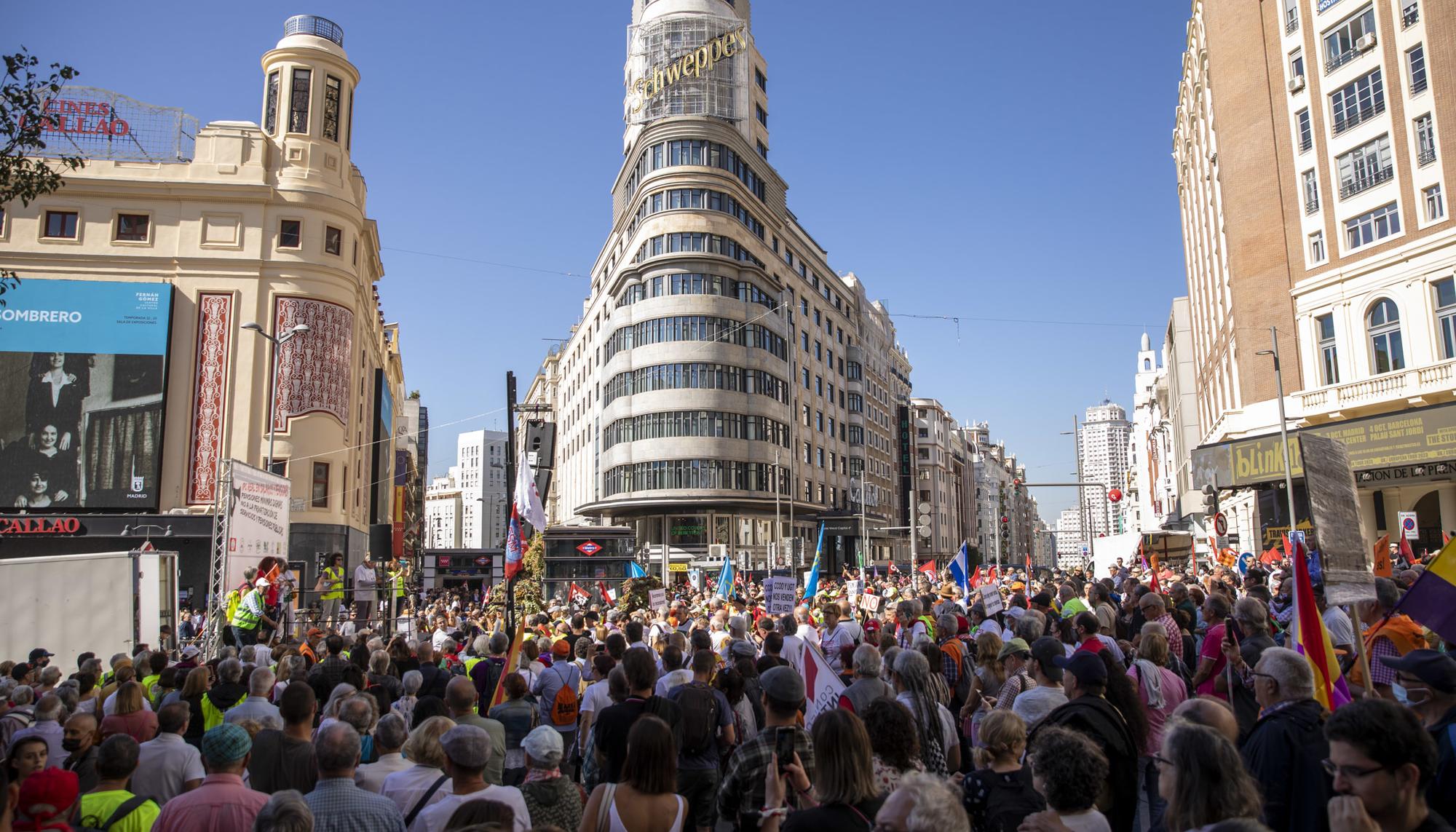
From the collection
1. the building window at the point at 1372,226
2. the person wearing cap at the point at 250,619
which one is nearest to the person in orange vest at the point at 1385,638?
the person wearing cap at the point at 250,619

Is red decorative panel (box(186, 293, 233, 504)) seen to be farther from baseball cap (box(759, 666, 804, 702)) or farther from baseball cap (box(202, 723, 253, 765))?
baseball cap (box(759, 666, 804, 702))

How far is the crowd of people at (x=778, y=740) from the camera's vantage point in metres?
3.66

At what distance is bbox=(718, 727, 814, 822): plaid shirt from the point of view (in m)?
5.32

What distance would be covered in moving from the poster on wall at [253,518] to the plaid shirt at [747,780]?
1355 cm

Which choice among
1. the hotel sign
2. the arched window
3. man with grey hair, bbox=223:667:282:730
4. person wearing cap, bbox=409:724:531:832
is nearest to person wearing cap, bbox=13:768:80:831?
man with grey hair, bbox=223:667:282:730

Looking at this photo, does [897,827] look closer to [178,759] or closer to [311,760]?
[311,760]

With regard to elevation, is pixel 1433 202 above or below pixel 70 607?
above

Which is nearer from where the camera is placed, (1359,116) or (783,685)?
(783,685)

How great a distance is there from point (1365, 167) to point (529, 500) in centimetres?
3088

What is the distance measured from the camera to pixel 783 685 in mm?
5555

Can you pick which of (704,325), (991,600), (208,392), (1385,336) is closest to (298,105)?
(208,392)

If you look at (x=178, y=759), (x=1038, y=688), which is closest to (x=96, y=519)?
(x=178, y=759)

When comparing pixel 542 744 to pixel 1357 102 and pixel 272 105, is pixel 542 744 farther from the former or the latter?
A: pixel 272 105

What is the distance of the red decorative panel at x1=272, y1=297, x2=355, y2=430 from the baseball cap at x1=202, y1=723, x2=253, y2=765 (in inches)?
1356
